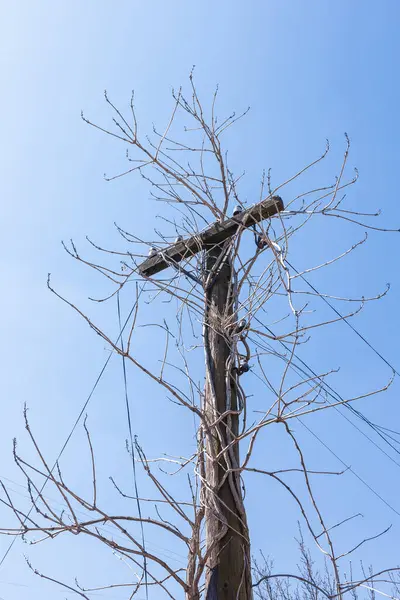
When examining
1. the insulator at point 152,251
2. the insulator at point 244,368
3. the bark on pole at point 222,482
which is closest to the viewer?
the bark on pole at point 222,482

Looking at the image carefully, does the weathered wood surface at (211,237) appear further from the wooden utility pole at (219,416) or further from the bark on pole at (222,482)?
the bark on pole at (222,482)

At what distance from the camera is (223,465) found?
2441 mm

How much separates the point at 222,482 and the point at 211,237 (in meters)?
1.32

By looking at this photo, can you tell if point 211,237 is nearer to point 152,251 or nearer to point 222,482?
point 152,251

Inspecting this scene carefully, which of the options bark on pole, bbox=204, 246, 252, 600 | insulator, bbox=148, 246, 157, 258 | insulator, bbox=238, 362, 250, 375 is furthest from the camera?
insulator, bbox=148, 246, 157, 258

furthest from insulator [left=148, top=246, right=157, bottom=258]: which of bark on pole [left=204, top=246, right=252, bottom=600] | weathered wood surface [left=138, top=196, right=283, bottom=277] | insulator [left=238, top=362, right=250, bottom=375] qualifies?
insulator [left=238, top=362, right=250, bottom=375]

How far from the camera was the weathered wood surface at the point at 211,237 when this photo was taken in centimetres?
300

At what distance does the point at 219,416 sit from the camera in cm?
255

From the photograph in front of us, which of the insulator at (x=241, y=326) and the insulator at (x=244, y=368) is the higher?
the insulator at (x=241, y=326)

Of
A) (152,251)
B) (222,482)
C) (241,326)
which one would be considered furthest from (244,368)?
(152,251)

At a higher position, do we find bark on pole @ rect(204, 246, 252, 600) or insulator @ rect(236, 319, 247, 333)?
insulator @ rect(236, 319, 247, 333)

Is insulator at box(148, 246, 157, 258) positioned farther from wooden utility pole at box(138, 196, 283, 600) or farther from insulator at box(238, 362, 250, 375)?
insulator at box(238, 362, 250, 375)

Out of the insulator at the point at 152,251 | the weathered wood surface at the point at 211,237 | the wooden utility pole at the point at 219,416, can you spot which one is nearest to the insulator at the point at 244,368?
the wooden utility pole at the point at 219,416

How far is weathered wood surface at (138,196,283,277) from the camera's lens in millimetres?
3000
